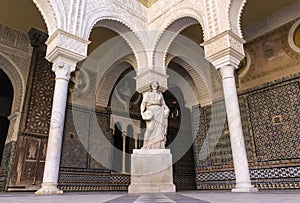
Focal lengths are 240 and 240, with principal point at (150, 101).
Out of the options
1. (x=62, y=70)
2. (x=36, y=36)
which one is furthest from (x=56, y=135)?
(x=36, y=36)

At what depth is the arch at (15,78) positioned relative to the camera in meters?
5.05

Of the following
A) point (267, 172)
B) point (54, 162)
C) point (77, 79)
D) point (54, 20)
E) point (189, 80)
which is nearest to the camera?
point (54, 162)

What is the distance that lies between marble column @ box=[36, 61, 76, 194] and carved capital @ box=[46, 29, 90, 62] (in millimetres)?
139

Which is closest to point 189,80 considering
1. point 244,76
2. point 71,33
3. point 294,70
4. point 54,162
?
point 244,76

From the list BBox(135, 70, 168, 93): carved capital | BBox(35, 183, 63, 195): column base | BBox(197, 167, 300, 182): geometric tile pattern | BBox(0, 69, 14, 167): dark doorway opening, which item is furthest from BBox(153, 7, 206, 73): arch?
BBox(0, 69, 14, 167): dark doorway opening

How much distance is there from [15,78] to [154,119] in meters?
3.34

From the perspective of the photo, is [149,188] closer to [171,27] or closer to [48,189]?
[48,189]

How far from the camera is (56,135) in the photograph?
3.22 metres

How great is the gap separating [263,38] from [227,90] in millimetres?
2252

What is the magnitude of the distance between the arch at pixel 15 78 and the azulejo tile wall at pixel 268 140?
Result: 435 centimetres

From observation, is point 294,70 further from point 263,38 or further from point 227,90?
point 227,90

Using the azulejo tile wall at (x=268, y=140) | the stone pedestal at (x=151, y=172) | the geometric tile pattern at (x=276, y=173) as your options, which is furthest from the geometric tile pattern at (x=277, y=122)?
the stone pedestal at (x=151, y=172)

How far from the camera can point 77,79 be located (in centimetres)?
594

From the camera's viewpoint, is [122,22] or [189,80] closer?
[122,22]
